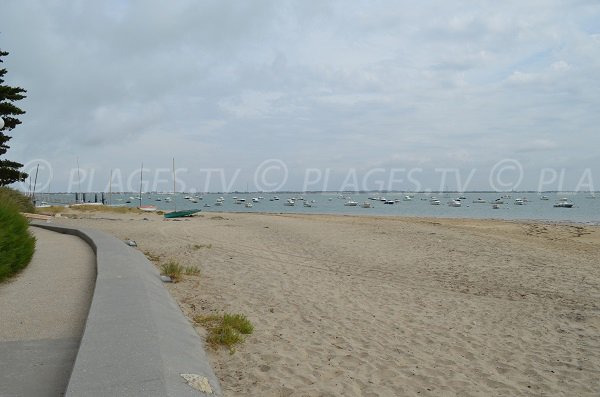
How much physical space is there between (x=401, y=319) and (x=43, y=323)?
560 centimetres

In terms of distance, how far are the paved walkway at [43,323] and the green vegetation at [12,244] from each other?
20 centimetres

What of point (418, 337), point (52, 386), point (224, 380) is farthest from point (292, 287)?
point (52, 386)

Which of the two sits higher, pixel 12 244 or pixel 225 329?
pixel 12 244

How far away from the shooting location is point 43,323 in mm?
5742

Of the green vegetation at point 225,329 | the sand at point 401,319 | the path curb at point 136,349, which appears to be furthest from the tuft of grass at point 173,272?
the green vegetation at point 225,329

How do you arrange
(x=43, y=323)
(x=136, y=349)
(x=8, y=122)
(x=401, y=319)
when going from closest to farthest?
1. (x=136, y=349)
2. (x=43, y=323)
3. (x=401, y=319)
4. (x=8, y=122)

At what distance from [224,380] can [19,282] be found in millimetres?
5307

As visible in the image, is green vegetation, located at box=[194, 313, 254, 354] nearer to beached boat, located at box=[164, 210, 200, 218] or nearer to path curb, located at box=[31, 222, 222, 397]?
path curb, located at box=[31, 222, 222, 397]

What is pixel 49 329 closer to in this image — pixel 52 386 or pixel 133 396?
pixel 52 386

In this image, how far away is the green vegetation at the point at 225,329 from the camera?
595cm

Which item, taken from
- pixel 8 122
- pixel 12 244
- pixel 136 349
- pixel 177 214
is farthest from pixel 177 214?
pixel 136 349

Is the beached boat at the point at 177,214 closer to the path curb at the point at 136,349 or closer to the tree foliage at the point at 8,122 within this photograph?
the tree foliage at the point at 8,122

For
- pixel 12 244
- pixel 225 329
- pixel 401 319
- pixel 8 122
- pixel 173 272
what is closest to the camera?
pixel 225 329

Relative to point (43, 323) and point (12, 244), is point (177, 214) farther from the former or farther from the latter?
point (43, 323)
